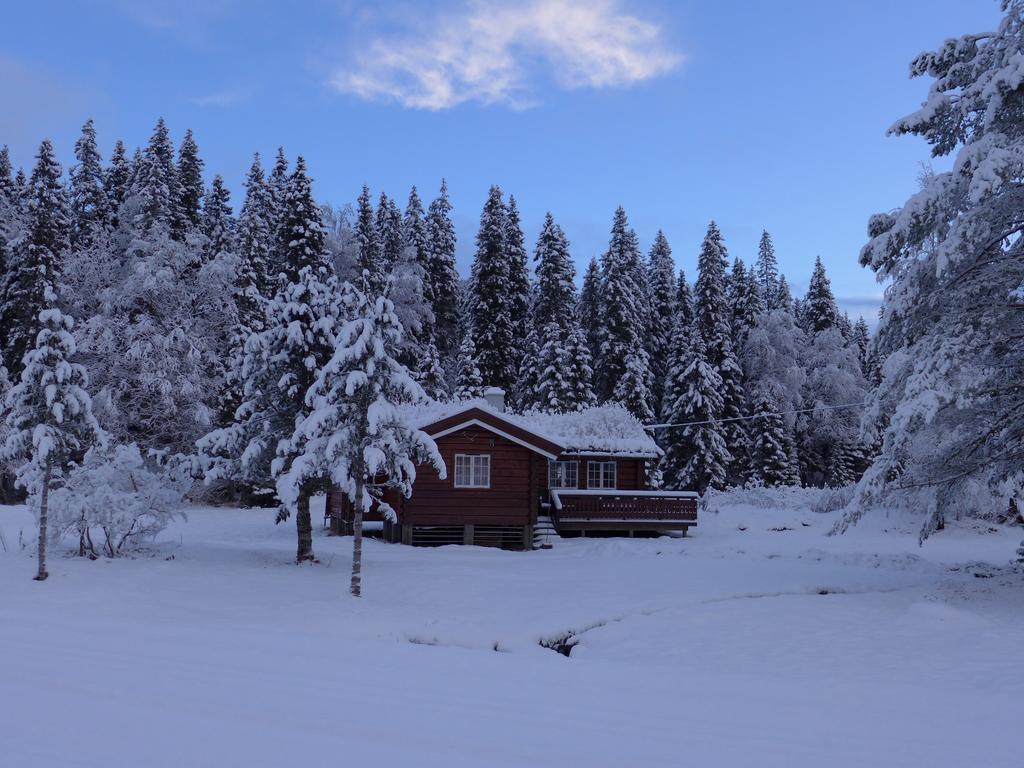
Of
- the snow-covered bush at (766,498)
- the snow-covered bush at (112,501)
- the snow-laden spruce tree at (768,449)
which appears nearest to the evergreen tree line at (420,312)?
the snow-laden spruce tree at (768,449)

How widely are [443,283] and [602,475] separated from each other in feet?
85.4

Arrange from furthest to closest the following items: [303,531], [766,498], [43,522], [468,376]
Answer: [468,376]
[766,498]
[303,531]
[43,522]

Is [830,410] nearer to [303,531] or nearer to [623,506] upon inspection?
[623,506]

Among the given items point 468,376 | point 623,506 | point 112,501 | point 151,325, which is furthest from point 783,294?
point 112,501

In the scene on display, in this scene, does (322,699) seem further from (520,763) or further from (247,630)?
(247,630)

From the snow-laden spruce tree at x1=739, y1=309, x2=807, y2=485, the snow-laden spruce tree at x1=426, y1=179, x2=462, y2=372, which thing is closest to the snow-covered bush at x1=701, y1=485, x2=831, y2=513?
the snow-laden spruce tree at x1=739, y1=309, x2=807, y2=485

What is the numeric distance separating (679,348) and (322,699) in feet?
139

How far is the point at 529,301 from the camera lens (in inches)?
2260

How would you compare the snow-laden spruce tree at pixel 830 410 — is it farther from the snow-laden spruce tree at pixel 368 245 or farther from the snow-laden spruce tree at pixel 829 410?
the snow-laden spruce tree at pixel 368 245

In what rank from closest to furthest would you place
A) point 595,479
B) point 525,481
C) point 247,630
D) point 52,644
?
point 52,644 < point 247,630 < point 525,481 < point 595,479

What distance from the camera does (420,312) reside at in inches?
1957

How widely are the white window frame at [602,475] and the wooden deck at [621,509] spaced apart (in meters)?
3.42

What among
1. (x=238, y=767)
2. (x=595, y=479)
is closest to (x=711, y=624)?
(x=238, y=767)

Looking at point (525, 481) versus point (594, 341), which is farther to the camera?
point (594, 341)
